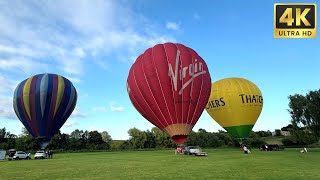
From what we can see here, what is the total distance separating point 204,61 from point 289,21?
28700 mm

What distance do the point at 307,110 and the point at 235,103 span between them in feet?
61.6

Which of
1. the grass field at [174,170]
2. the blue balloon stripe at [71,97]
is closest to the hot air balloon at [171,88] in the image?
the grass field at [174,170]

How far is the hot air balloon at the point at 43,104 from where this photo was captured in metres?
60.1

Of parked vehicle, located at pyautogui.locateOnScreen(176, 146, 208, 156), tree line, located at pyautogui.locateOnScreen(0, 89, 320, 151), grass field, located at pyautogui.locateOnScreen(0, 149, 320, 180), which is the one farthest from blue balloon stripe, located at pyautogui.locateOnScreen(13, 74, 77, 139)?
tree line, located at pyautogui.locateOnScreen(0, 89, 320, 151)

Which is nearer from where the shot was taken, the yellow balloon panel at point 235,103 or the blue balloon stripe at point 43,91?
the blue balloon stripe at point 43,91

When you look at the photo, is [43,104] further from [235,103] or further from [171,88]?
[235,103]

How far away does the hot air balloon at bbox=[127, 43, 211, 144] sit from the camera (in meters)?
46.3

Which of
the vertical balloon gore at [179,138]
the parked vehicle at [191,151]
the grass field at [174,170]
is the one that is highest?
the vertical balloon gore at [179,138]

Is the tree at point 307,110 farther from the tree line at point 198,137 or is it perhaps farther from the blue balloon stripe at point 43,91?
the blue balloon stripe at point 43,91

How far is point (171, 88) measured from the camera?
1823 inches

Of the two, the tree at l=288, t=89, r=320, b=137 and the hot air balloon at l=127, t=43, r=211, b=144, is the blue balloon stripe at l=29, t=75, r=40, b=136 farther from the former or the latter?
the tree at l=288, t=89, r=320, b=137

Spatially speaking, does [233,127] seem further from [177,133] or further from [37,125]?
[37,125]

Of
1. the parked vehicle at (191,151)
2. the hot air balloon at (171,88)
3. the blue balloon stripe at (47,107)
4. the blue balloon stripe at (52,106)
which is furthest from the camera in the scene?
the blue balloon stripe at (52,106)

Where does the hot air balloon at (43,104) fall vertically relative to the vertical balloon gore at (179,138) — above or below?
above
